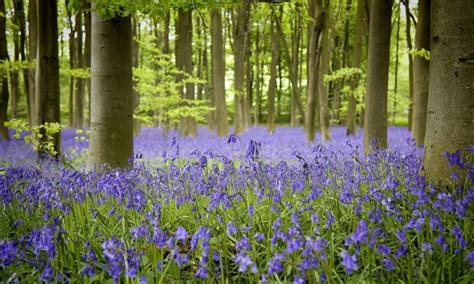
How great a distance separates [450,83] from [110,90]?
3734 millimetres

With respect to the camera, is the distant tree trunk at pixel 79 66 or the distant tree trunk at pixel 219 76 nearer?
the distant tree trunk at pixel 219 76

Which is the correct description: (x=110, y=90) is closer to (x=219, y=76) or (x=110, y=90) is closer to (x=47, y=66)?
(x=47, y=66)

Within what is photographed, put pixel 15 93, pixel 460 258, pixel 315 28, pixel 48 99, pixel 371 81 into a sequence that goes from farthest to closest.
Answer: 1. pixel 15 93
2. pixel 315 28
3. pixel 48 99
4. pixel 371 81
5. pixel 460 258

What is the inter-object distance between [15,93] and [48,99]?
1235cm

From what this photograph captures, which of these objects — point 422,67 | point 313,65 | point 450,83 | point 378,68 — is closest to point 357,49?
point 313,65

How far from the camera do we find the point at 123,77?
528 cm

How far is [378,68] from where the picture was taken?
7211mm

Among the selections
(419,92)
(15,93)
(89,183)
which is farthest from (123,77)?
(15,93)

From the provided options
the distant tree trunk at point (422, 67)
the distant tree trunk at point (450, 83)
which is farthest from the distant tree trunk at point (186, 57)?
the distant tree trunk at point (450, 83)

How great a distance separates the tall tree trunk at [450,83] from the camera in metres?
3.56

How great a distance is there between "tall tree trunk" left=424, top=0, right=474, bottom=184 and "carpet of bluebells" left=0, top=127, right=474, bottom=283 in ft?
0.87

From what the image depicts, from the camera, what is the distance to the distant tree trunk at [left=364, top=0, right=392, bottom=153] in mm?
7000

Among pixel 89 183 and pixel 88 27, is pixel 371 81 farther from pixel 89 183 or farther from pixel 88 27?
pixel 88 27

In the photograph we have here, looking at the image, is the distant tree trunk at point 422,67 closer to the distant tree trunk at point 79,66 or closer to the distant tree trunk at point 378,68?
the distant tree trunk at point 378,68
